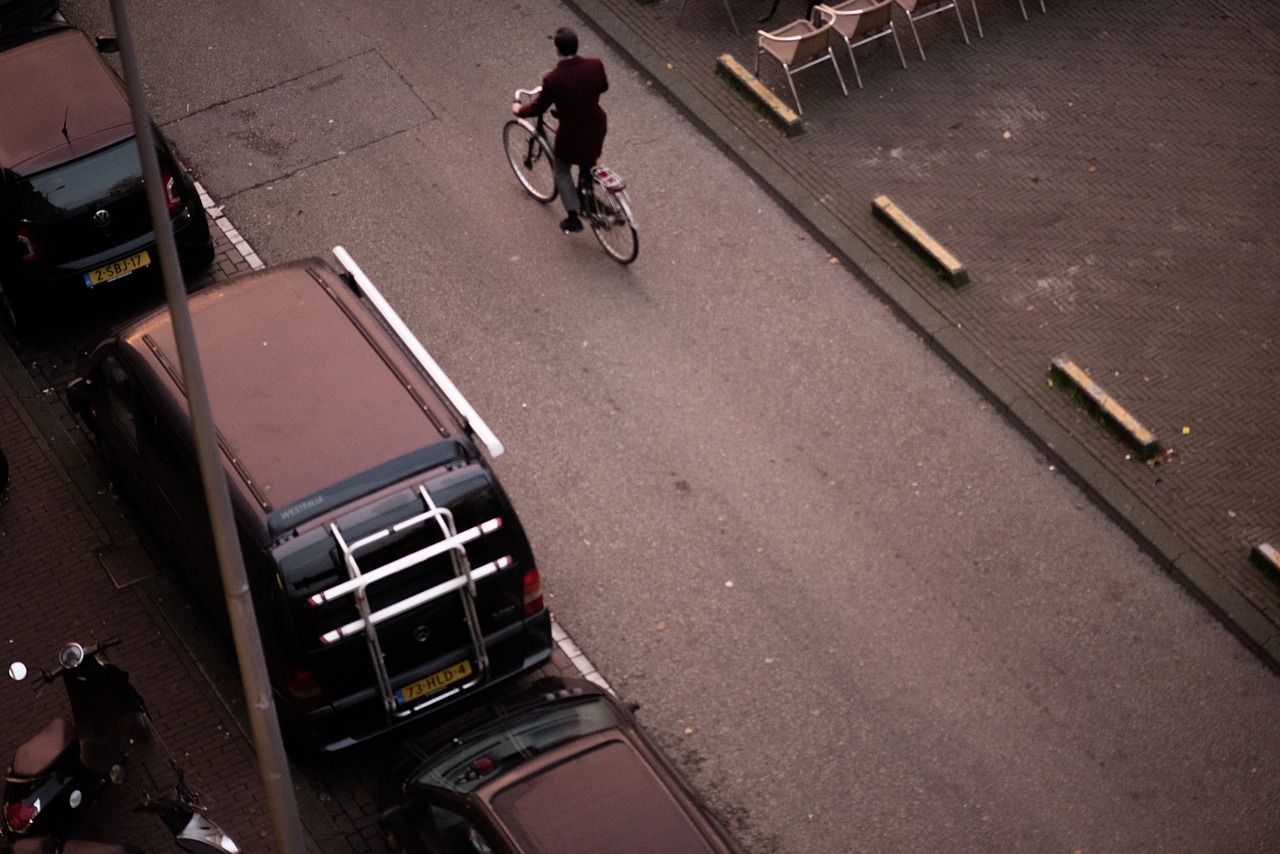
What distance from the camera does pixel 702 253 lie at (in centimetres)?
1273

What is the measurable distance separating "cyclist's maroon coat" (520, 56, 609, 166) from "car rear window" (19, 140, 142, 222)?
127 inches

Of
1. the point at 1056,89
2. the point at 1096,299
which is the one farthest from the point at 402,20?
the point at 1096,299

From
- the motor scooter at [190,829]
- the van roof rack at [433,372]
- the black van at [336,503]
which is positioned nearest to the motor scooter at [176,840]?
the motor scooter at [190,829]

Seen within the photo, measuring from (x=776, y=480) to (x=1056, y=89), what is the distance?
5954 millimetres

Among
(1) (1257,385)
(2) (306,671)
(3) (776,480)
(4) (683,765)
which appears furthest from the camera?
Answer: (1) (1257,385)

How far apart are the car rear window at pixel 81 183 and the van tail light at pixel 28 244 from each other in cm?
12

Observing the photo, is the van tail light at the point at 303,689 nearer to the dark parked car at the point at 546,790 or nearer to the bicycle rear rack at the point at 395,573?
the bicycle rear rack at the point at 395,573

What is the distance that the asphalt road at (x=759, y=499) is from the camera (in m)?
9.34

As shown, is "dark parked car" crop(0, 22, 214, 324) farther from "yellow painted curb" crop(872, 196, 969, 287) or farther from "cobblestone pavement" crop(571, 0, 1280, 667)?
"yellow painted curb" crop(872, 196, 969, 287)

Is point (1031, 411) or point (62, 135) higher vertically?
point (62, 135)

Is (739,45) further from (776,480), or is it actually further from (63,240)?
(63,240)

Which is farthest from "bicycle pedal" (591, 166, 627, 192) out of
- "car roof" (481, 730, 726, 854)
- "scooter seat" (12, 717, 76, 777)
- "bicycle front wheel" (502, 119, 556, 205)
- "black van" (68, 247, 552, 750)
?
"scooter seat" (12, 717, 76, 777)

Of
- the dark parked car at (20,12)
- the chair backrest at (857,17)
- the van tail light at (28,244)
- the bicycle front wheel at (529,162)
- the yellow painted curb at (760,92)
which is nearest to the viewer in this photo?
the van tail light at (28,244)

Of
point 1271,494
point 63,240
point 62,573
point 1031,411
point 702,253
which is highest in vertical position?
point 63,240
